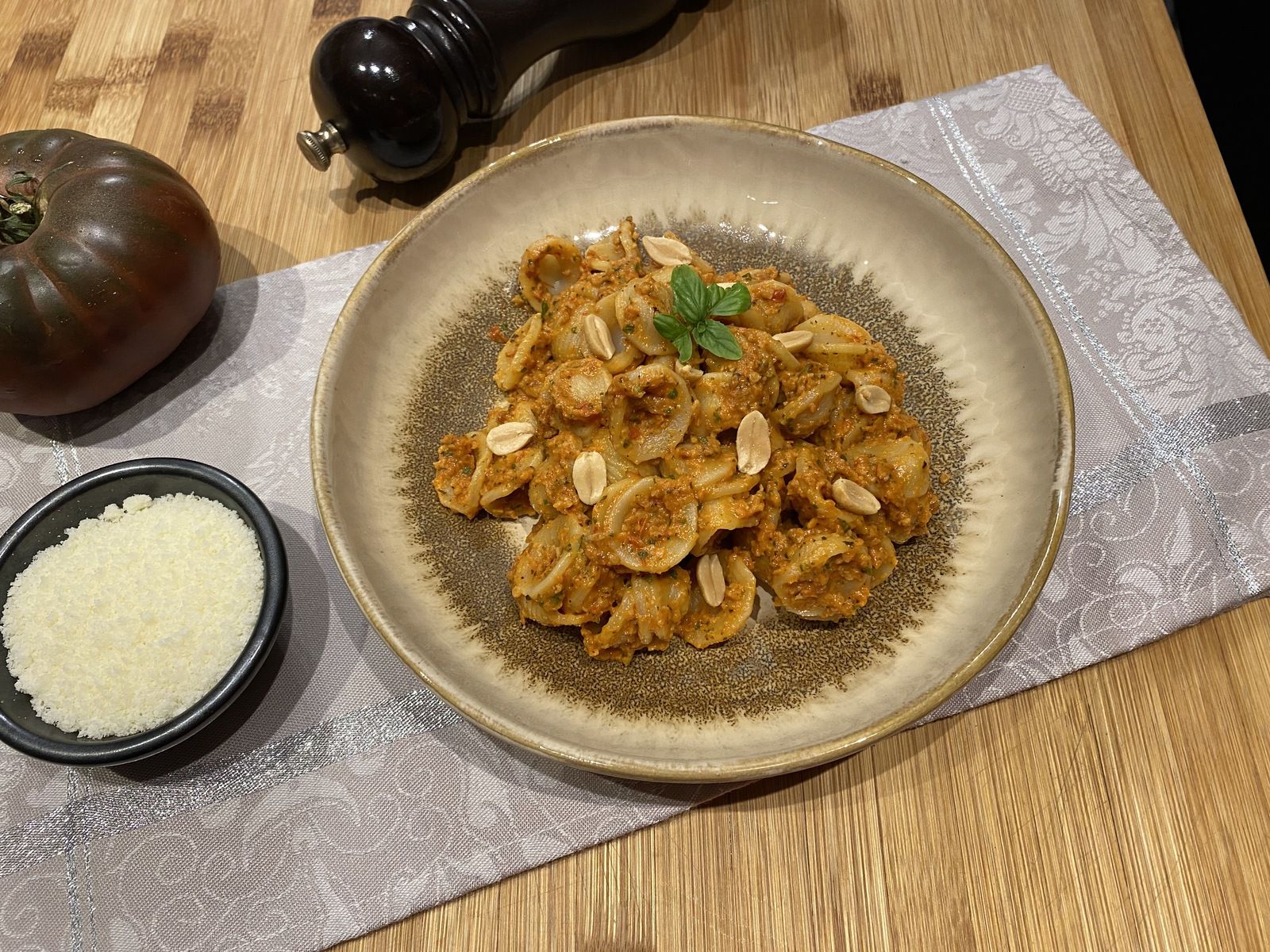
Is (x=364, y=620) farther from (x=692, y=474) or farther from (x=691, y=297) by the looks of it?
(x=691, y=297)

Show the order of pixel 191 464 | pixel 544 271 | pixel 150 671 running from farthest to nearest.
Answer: pixel 544 271, pixel 191 464, pixel 150 671

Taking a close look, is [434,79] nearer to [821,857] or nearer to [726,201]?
[726,201]

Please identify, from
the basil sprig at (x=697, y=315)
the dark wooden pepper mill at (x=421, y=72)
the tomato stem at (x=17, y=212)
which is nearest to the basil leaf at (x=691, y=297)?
the basil sprig at (x=697, y=315)

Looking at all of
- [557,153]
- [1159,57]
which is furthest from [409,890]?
[1159,57]

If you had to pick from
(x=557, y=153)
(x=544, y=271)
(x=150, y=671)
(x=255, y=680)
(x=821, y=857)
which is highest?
(x=557, y=153)

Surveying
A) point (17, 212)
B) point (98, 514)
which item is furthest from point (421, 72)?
point (98, 514)

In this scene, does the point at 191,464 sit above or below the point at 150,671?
above
